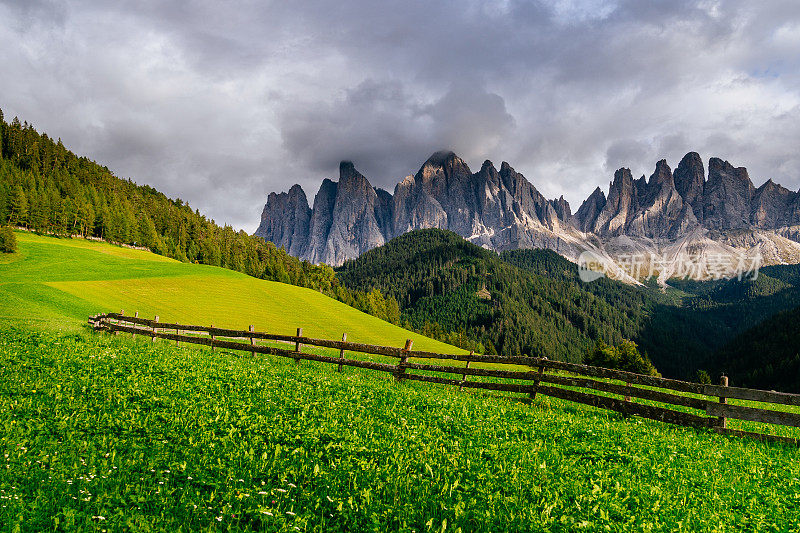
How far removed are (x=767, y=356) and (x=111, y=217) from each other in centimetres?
23337

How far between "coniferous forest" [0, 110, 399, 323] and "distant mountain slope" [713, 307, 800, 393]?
128 meters

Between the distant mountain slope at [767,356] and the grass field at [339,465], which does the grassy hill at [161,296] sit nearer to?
the grass field at [339,465]

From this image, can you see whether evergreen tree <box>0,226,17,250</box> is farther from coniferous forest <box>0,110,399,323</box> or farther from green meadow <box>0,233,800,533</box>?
green meadow <box>0,233,800,533</box>

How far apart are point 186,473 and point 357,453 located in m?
3.04

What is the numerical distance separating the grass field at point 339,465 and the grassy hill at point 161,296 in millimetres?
36771

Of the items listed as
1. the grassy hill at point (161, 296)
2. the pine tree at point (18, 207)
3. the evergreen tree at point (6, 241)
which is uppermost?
→ the pine tree at point (18, 207)

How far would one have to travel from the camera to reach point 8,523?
196 inches

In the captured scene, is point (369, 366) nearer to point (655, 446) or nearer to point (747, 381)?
point (655, 446)

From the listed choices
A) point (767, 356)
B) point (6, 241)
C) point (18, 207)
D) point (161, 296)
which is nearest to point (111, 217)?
point (18, 207)

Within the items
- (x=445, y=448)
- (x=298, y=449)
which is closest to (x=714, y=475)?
(x=445, y=448)

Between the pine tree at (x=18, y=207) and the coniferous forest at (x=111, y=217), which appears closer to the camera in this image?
the pine tree at (x=18, y=207)

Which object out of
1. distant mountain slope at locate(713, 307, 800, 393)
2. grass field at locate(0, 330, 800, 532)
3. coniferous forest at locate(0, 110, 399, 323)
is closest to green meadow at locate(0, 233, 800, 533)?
grass field at locate(0, 330, 800, 532)

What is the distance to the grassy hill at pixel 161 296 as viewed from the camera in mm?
46194

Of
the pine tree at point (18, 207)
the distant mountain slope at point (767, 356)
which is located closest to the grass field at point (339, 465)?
the pine tree at point (18, 207)
